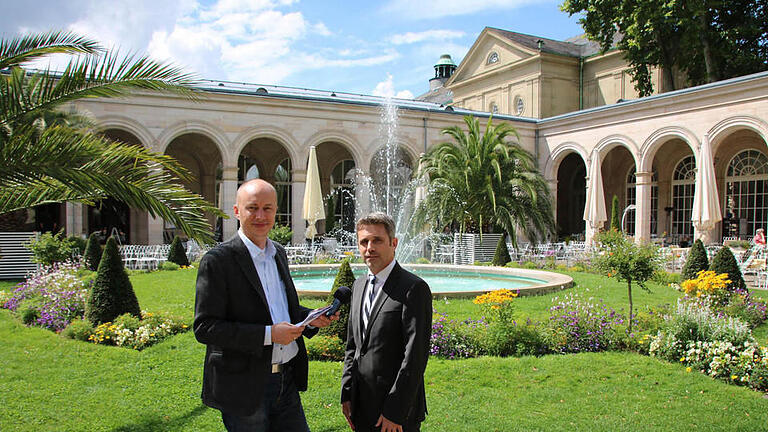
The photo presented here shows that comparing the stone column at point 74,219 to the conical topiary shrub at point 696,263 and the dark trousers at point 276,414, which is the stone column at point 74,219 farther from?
the dark trousers at point 276,414

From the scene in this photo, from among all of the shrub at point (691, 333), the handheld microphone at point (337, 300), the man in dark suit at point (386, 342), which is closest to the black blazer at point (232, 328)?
the handheld microphone at point (337, 300)

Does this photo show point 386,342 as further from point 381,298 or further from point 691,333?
point 691,333

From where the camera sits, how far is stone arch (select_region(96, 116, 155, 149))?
18.6 meters

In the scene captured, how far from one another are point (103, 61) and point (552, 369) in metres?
5.52

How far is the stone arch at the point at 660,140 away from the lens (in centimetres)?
→ 1925

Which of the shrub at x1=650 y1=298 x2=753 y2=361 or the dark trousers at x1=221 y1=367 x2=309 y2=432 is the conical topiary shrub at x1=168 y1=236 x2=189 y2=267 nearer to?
the shrub at x1=650 y1=298 x2=753 y2=361

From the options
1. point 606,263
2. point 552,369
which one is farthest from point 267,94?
point 552,369

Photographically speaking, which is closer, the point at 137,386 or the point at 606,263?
the point at 137,386

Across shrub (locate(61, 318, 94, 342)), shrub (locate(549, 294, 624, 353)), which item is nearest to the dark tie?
shrub (locate(549, 294, 624, 353))

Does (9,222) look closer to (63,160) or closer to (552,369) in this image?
(63,160)

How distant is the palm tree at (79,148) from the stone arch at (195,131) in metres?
14.3

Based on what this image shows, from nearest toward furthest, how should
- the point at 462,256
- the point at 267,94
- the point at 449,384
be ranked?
the point at 449,384 < the point at 462,256 < the point at 267,94

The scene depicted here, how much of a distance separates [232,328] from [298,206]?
18.7 metres

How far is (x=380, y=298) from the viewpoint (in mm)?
2957
